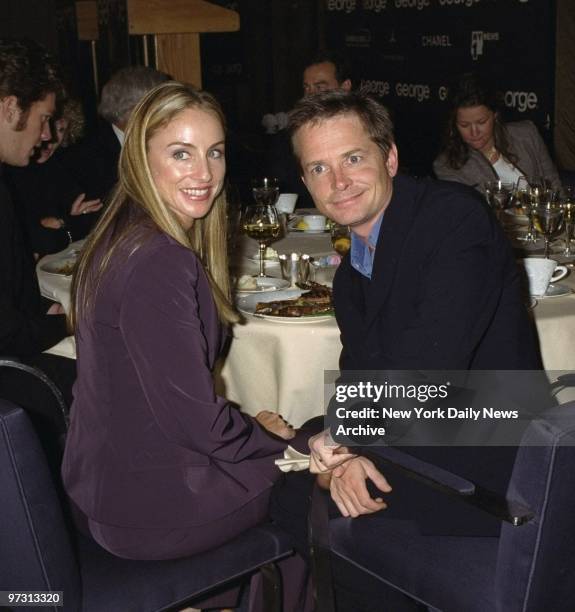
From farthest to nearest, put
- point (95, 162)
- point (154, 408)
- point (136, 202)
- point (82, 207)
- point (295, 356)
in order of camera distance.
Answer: point (95, 162) → point (82, 207) → point (295, 356) → point (136, 202) → point (154, 408)

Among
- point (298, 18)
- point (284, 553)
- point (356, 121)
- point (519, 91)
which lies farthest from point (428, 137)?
point (284, 553)

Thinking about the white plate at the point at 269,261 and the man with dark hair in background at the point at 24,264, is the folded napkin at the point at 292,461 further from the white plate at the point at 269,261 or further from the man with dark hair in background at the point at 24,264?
the white plate at the point at 269,261

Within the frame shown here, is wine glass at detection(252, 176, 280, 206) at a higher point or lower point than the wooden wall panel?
lower

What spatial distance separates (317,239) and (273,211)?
18.9 inches

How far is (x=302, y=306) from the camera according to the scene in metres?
2.52

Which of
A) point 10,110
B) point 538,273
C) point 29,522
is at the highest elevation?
point 10,110

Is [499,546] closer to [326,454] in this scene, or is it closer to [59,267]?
[326,454]

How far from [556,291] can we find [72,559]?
160 centimetres

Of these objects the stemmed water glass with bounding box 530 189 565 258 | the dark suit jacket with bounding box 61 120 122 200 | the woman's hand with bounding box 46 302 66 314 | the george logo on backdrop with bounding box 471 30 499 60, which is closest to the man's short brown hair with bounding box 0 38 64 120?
the woman's hand with bounding box 46 302 66 314

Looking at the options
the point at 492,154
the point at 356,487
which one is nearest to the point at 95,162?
the point at 492,154

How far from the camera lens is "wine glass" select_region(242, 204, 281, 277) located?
3010mm

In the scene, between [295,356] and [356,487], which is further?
[295,356]

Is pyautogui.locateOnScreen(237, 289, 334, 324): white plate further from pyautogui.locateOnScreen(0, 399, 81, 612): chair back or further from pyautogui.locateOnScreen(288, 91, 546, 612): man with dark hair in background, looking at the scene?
pyautogui.locateOnScreen(0, 399, 81, 612): chair back

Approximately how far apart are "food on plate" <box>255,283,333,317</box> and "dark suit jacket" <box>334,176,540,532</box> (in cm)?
25
